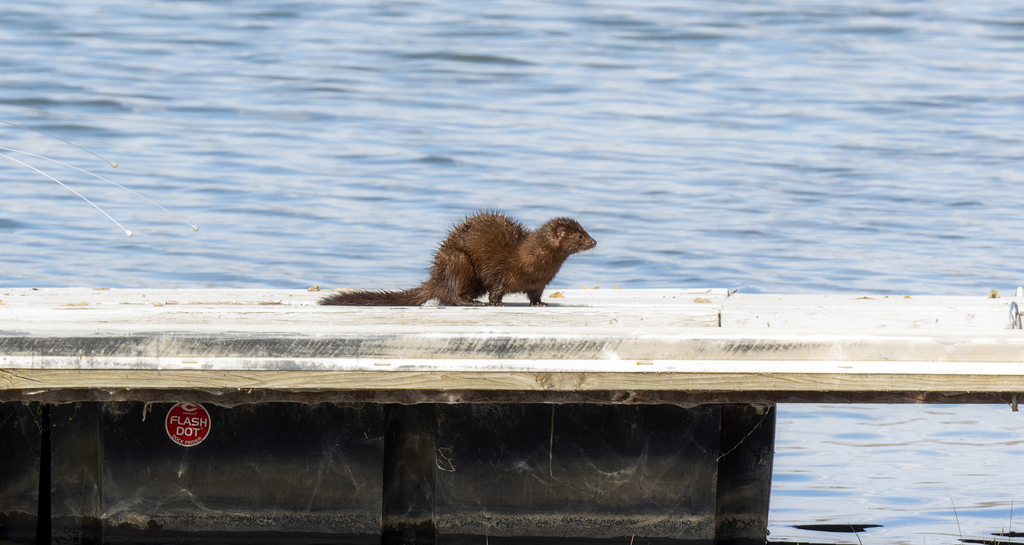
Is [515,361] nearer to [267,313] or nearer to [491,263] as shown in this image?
[267,313]

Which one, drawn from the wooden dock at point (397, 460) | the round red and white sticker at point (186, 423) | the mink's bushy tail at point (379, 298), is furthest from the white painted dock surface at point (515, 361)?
the mink's bushy tail at point (379, 298)

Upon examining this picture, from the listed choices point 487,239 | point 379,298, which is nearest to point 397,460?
point 379,298

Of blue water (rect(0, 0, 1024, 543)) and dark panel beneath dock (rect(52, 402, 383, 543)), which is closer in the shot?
dark panel beneath dock (rect(52, 402, 383, 543))

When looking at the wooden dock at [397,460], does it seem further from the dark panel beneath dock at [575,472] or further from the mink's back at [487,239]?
the mink's back at [487,239]

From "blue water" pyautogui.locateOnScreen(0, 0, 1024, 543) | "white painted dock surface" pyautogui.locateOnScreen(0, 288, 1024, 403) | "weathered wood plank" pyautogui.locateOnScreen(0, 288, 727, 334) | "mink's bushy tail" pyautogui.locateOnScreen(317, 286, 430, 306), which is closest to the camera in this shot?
"white painted dock surface" pyautogui.locateOnScreen(0, 288, 1024, 403)

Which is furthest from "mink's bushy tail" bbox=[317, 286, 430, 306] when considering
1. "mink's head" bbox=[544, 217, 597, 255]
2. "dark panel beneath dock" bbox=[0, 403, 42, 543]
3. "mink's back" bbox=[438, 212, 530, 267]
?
"dark panel beneath dock" bbox=[0, 403, 42, 543]

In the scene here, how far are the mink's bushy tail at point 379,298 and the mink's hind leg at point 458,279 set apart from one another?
0.11 m

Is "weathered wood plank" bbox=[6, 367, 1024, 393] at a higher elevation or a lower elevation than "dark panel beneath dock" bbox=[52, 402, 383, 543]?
higher

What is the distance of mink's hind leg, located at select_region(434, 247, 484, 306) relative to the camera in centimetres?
468

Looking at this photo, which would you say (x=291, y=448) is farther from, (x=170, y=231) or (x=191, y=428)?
(x=170, y=231)

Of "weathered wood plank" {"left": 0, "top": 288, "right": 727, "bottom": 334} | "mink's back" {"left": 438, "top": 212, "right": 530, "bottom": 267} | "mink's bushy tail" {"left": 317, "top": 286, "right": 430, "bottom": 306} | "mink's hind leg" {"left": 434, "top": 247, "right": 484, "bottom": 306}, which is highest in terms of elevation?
"mink's back" {"left": 438, "top": 212, "right": 530, "bottom": 267}

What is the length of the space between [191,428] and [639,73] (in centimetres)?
1801

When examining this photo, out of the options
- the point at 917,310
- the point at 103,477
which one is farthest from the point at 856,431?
the point at 103,477

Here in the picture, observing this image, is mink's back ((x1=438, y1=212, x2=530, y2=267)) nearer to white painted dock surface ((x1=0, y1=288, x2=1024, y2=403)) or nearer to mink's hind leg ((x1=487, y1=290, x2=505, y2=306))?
mink's hind leg ((x1=487, y1=290, x2=505, y2=306))
